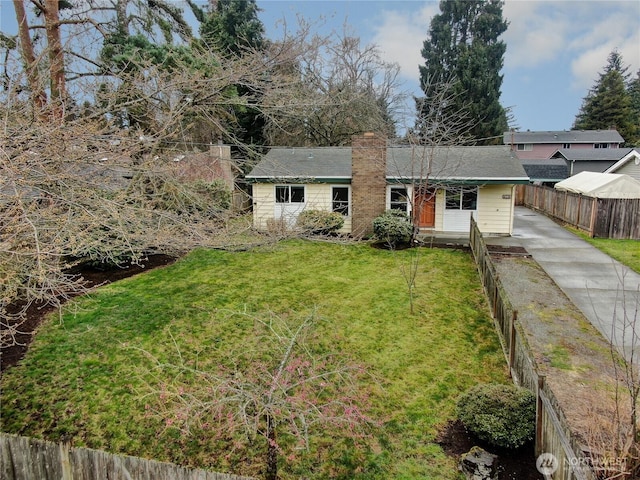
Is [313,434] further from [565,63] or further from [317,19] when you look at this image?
[565,63]

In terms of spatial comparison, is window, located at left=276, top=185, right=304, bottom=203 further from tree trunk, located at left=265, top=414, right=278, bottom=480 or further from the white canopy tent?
tree trunk, located at left=265, top=414, right=278, bottom=480

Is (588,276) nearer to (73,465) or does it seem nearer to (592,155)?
(73,465)

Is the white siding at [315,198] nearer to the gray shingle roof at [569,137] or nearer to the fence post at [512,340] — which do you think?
the fence post at [512,340]

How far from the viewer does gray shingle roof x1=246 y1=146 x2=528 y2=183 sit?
1681cm

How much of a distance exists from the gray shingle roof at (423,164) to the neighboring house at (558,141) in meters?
26.9

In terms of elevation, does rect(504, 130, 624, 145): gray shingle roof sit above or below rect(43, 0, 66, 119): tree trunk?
above

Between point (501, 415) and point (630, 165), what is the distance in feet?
80.3

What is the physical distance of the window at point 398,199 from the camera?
1793 cm

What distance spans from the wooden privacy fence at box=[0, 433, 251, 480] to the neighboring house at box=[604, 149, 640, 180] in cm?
2672

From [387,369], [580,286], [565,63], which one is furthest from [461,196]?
[387,369]

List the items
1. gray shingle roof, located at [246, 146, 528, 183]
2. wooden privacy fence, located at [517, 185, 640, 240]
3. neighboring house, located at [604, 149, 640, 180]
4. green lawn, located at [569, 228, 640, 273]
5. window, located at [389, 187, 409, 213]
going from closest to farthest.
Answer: green lawn, located at [569, 228, 640, 273]
wooden privacy fence, located at [517, 185, 640, 240]
gray shingle roof, located at [246, 146, 528, 183]
window, located at [389, 187, 409, 213]
neighboring house, located at [604, 149, 640, 180]

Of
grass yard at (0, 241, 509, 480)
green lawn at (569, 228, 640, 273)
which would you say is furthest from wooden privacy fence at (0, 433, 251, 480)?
green lawn at (569, 228, 640, 273)

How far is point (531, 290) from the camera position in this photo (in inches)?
413

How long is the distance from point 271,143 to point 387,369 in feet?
67.8
